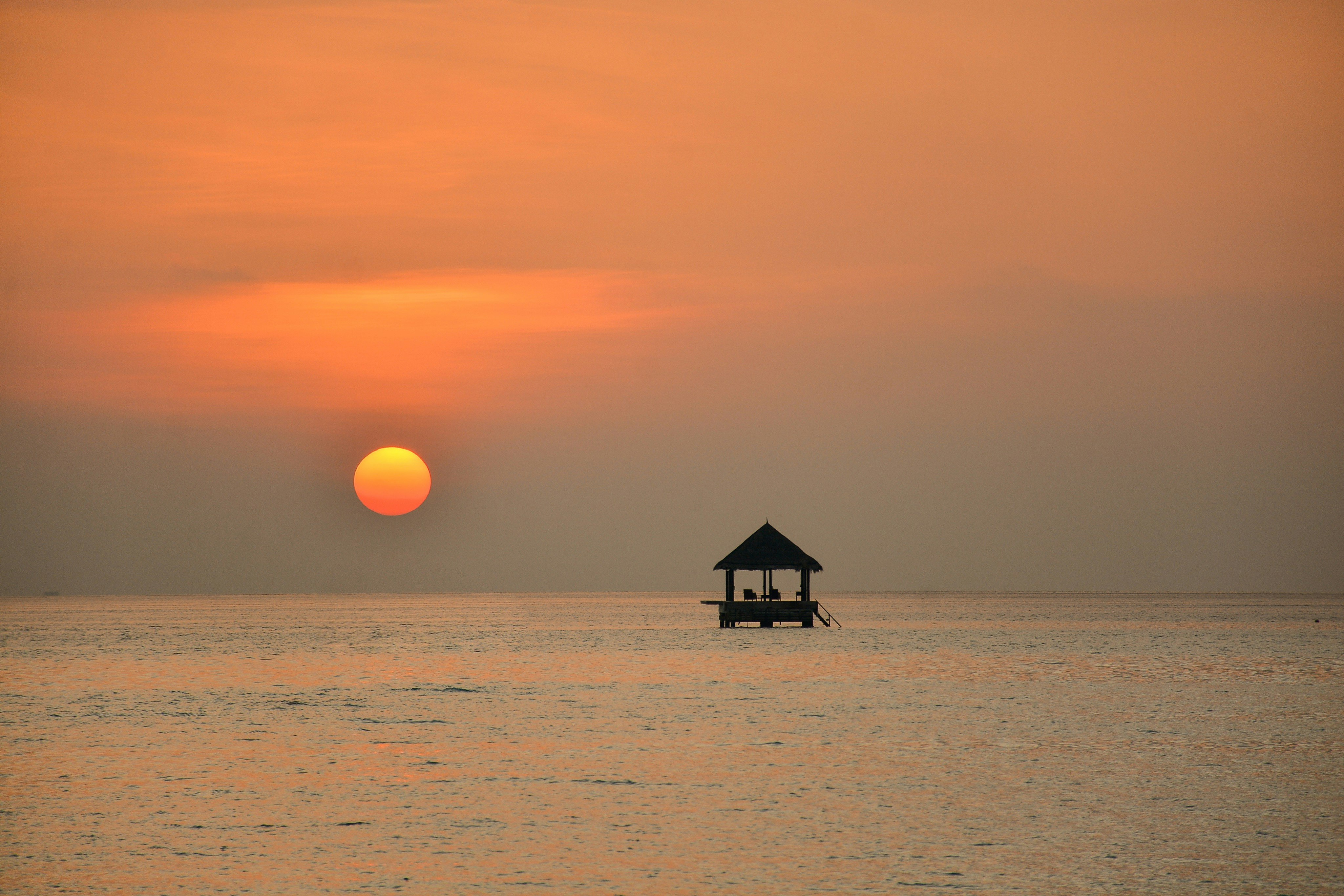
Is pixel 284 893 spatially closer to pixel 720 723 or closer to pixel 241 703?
pixel 720 723

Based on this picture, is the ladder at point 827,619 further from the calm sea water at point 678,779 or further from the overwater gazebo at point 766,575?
the calm sea water at point 678,779

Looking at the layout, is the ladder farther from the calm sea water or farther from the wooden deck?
the calm sea water

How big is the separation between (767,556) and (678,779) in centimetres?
3561

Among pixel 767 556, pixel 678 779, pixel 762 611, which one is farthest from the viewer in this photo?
pixel 762 611

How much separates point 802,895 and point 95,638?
8254cm

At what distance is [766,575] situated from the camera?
2559 inches

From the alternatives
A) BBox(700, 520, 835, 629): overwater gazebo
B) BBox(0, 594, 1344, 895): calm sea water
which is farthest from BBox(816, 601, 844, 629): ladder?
BBox(0, 594, 1344, 895): calm sea water

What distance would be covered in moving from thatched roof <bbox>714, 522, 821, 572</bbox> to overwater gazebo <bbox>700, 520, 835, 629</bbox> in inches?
0.6

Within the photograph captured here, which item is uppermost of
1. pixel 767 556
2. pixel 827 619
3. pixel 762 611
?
pixel 767 556

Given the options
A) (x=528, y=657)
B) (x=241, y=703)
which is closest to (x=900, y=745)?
(x=241, y=703)

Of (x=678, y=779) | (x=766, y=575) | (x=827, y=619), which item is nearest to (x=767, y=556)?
(x=766, y=575)

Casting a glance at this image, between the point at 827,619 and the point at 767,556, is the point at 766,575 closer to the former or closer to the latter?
the point at 767,556

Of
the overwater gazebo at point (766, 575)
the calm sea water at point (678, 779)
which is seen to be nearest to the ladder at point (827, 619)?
the overwater gazebo at point (766, 575)

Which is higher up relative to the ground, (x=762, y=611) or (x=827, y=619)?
(x=762, y=611)
